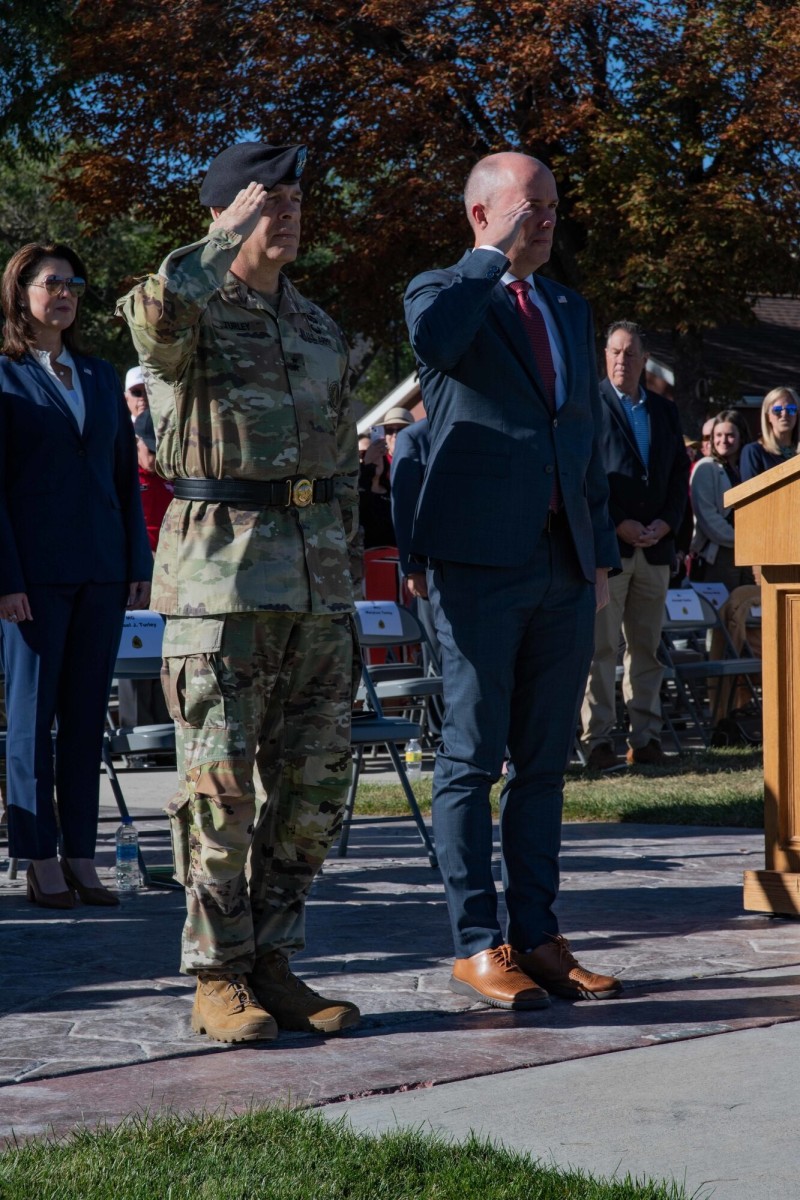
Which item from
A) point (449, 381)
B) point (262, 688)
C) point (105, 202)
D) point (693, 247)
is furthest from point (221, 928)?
point (105, 202)

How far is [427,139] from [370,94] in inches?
37.8

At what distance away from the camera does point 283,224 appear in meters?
4.25

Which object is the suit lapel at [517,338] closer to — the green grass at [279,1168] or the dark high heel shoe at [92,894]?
the green grass at [279,1168]

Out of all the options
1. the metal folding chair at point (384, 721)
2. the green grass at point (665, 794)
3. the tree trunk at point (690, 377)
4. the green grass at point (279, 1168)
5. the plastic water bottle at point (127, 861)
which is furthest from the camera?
the tree trunk at point (690, 377)

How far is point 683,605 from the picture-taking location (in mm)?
12141

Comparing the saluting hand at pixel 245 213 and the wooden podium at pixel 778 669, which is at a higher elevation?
the saluting hand at pixel 245 213

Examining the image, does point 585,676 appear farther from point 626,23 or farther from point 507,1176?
point 626,23

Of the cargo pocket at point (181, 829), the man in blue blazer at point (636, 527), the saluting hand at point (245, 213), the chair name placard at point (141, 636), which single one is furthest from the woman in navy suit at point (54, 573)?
the man in blue blazer at point (636, 527)

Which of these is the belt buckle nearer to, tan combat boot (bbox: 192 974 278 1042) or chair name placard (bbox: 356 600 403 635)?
tan combat boot (bbox: 192 974 278 1042)

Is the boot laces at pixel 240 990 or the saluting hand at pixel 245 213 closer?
the saluting hand at pixel 245 213

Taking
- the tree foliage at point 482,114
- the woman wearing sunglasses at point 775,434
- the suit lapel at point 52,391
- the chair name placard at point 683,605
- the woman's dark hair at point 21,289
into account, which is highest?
the tree foliage at point 482,114

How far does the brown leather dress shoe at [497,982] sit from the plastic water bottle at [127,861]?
2.36 metres

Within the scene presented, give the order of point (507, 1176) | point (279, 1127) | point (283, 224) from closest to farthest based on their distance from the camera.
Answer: point (507, 1176)
point (279, 1127)
point (283, 224)

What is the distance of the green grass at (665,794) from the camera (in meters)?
8.55
